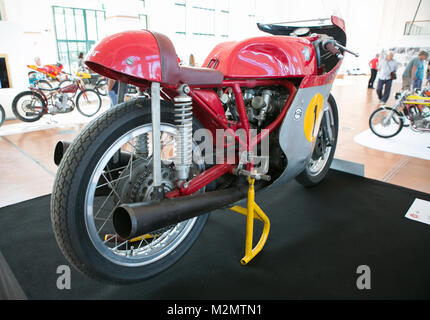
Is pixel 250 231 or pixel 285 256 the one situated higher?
pixel 250 231

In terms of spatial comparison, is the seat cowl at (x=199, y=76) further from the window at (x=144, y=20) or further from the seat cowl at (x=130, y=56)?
the window at (x=144, y=20)

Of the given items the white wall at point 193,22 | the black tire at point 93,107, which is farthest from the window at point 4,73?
the black tire at point 93,107

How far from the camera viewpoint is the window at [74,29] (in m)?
14.5

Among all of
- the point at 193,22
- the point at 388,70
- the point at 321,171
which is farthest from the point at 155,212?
the point at 193,22

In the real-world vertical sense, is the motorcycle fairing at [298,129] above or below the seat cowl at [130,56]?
below

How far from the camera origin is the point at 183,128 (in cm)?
137

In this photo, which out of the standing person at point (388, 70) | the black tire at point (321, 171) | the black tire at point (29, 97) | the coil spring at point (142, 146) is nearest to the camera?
the coil spring at point (142, 146)

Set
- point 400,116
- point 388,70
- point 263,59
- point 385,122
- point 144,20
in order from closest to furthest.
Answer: point 263,59, point 400,116, point 385,122, point 388,70, point 144,20

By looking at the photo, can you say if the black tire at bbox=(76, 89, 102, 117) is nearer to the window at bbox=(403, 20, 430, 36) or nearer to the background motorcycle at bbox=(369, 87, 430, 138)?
the background motorcycle at bbox=(369, 87, 430, 138)

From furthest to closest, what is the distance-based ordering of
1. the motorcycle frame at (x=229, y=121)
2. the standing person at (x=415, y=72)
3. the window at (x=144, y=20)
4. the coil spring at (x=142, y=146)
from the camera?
the window at (x=144, y=20) < the standing person at (x=415, y=72) < the coil spring at (x=142, y=146) < the motorcycle frame at (x=229, y=121)

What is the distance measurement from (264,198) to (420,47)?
15.2 m

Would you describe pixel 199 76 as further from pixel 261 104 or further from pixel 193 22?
pixel 193 22

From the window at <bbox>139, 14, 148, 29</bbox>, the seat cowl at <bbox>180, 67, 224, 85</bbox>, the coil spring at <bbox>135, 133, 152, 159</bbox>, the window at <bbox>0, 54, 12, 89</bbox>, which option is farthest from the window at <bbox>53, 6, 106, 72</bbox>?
the seat cowl at <bbox>180, 67, 224, 85</bbox>

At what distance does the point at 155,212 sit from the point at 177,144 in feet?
1.12
